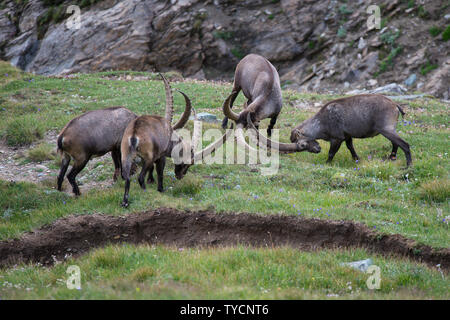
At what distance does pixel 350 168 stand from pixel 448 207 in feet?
8.77

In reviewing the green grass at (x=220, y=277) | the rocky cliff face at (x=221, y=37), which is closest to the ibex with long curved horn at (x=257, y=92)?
the green grass at (x=220, y=277)

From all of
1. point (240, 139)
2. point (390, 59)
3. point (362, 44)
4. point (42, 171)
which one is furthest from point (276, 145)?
point (362, 44)

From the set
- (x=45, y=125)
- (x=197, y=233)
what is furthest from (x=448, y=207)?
(x=45, y=125)

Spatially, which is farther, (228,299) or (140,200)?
(140,200)

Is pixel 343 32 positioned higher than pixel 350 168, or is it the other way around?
pixel 350 168

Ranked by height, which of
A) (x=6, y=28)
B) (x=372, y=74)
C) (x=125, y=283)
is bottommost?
(x=372, y=74)

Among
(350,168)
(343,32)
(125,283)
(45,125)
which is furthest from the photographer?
(343,32)

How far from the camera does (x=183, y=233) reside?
8820mm

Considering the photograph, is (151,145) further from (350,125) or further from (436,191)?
(436,191)

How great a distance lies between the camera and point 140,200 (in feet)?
30.2

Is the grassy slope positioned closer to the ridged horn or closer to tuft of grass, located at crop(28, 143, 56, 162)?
the ridged horn

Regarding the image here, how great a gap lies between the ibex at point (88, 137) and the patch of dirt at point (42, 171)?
74 cm

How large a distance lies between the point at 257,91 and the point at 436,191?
531 cm

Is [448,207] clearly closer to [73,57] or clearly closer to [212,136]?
[212,136]
